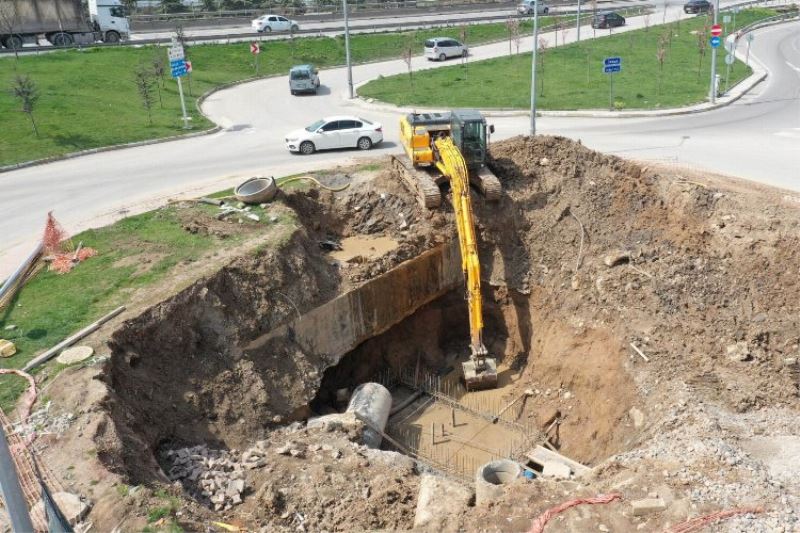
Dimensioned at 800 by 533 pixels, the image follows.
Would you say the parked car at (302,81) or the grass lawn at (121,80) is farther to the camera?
the parked car at (302,81)

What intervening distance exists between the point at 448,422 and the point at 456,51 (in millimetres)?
38277

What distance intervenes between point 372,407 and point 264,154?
15594 millimetres

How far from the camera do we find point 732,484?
10.7 meters

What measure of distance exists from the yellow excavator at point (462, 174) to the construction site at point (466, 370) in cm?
13

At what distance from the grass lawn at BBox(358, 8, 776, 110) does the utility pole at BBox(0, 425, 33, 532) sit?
31.6 meters

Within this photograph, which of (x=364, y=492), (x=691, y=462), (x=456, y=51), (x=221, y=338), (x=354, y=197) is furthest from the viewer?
(x=456, y=51)

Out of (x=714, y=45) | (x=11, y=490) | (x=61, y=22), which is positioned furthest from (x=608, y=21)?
(x=11, y=490)

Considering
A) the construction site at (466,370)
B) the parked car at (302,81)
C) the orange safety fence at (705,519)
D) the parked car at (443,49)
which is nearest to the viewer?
the orange safety fence at (705,519)

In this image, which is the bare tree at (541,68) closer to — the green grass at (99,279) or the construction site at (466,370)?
the construction site at (466,370)

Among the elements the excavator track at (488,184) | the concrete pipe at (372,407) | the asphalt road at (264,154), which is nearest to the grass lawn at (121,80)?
the asphalt road at (264,154)

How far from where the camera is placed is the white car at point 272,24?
56844 millimetres

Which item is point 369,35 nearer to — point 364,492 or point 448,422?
point 448,422

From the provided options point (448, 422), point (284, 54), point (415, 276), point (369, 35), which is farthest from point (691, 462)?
point (369, 35)

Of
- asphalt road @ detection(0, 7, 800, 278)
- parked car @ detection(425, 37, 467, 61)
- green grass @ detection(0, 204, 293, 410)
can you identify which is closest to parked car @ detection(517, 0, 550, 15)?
parked car @ detection(425, 37, 467, 61)
